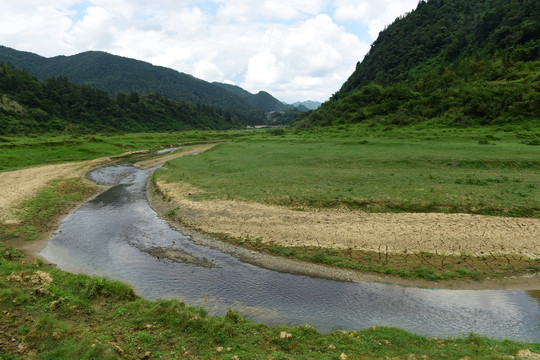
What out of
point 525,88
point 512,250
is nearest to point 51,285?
point 512,250

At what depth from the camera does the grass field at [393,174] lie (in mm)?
21719

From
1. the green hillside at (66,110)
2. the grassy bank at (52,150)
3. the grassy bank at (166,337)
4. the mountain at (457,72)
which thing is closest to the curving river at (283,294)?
the grassy bank at (166,337)

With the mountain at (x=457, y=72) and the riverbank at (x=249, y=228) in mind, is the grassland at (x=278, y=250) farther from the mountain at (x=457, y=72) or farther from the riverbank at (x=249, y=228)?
the mountain at (x=457, y=72)

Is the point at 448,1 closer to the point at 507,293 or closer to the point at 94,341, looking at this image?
the point at 507,293

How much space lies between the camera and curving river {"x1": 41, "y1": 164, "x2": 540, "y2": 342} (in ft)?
37.1

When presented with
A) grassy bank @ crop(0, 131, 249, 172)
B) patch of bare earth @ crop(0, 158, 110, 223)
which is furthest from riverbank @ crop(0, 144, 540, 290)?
grassy bank @ crop(0, 131, 249, 172)

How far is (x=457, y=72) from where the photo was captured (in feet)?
265

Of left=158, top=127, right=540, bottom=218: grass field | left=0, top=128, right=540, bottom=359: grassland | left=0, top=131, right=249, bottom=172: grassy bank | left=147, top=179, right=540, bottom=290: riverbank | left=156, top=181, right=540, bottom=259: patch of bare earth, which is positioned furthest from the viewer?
left=0, top=131, right=249, bottom=172: grassy bank

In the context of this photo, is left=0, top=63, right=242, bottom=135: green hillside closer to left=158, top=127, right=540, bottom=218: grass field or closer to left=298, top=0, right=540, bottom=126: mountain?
left=158, top=127, right=540, bottom=218: grass field

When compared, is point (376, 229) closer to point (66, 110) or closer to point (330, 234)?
point (330, 234)

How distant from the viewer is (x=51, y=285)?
1152 centimetres

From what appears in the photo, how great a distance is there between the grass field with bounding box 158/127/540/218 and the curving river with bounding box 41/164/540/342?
27.8ft

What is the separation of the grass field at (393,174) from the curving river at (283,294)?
333 inches

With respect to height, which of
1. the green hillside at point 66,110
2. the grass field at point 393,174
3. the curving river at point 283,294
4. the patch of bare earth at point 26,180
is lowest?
the curving river at point 283,294
